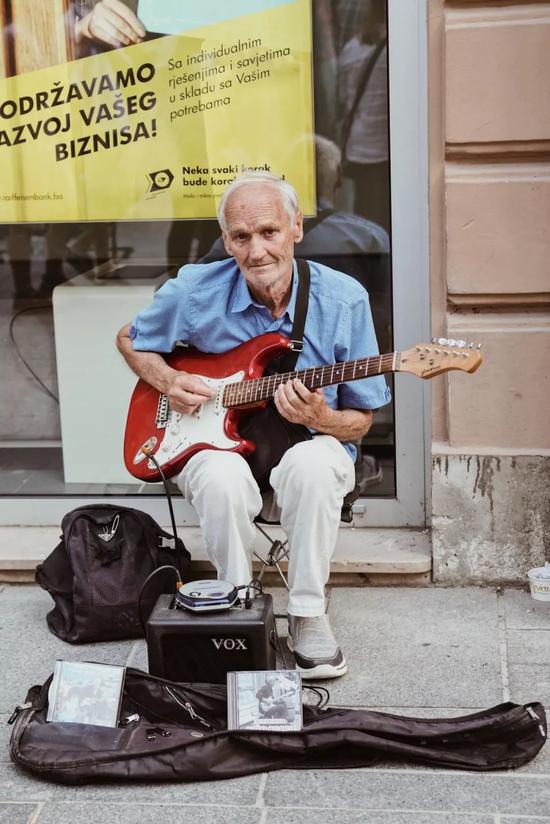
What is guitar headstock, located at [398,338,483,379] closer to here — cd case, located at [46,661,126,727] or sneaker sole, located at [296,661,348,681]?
sneaker sole, located at [296,661,348,681]

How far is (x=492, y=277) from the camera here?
3.95 m

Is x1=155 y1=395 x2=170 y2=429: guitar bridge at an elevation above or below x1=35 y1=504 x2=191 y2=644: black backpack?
above

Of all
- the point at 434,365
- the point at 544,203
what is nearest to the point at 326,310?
the point at 434,365

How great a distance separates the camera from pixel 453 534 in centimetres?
415

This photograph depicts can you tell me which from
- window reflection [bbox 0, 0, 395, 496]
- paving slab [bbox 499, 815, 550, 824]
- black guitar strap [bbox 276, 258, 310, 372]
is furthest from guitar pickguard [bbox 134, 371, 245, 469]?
paving slab [bbox 499, 815, 550, 824]

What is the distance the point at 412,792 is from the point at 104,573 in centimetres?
133

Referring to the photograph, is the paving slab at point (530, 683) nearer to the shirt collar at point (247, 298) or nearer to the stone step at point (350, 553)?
the stone step at point (350, 553)

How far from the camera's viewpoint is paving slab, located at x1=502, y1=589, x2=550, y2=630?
12.7 ft

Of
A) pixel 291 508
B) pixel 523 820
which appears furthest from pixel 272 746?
pixel 291 508

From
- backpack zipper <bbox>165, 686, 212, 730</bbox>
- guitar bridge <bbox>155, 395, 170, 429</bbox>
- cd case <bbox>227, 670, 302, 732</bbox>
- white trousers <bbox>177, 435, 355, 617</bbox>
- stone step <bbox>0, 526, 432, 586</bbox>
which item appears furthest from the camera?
stone step <bbox>0, 526, 432, 586</bbox>

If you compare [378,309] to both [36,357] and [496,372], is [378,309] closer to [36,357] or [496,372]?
[496,372]

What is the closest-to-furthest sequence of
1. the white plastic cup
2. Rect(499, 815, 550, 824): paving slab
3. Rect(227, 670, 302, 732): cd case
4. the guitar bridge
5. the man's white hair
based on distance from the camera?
Rect(499, 815, 550, 824): paving slab < Rect(227, 670, 302, 732): cd case < the man's white hair < the guitar bridge < the white plastic cup

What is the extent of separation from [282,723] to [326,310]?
1261mm

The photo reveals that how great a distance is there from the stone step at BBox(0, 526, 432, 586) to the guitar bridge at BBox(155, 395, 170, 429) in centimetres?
68
